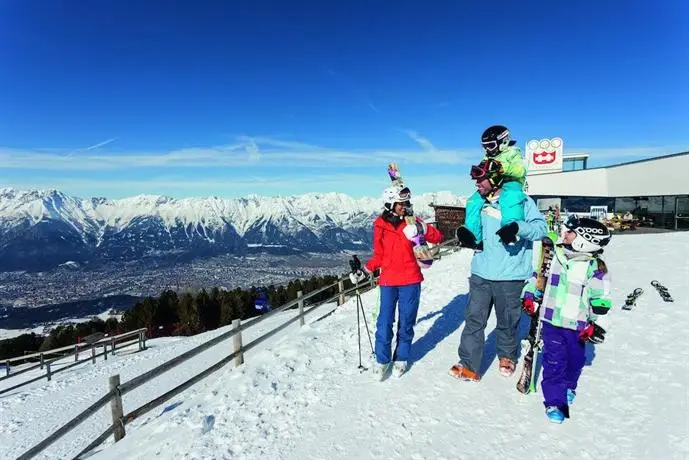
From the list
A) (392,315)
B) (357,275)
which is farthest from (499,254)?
(357,275)

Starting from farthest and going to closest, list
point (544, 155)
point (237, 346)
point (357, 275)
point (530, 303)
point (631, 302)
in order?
point (544, 155)
point (631, 302)
point (237, 346)
point (357, 275)
point (530, 303)

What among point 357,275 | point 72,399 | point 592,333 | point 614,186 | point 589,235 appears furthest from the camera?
point 614,186

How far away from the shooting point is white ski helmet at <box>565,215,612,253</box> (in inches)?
147

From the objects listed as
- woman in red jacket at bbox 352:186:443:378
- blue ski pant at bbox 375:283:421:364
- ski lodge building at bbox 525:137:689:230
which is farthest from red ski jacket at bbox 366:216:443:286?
ski lodge building at bbox 525:137:689:230

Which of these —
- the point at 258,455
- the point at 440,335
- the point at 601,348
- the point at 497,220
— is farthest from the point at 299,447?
the point at 601,348

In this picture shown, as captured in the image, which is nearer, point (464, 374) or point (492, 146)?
point (492, 146)

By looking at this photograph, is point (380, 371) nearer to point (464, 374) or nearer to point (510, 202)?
point (464, 374)

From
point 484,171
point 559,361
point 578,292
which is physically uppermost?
point 484,171

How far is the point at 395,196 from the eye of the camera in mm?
4781

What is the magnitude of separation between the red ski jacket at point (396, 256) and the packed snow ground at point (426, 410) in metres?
1.26

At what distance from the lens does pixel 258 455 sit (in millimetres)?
3742

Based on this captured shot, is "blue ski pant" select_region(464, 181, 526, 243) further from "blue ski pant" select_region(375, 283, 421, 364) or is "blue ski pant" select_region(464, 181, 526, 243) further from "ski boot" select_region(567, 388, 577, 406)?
"ski boot" select_region(567, 388, 577, 406)

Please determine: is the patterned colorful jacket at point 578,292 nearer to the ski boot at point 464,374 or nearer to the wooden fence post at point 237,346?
the ski boot at point 464,374

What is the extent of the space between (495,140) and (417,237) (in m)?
1.36
